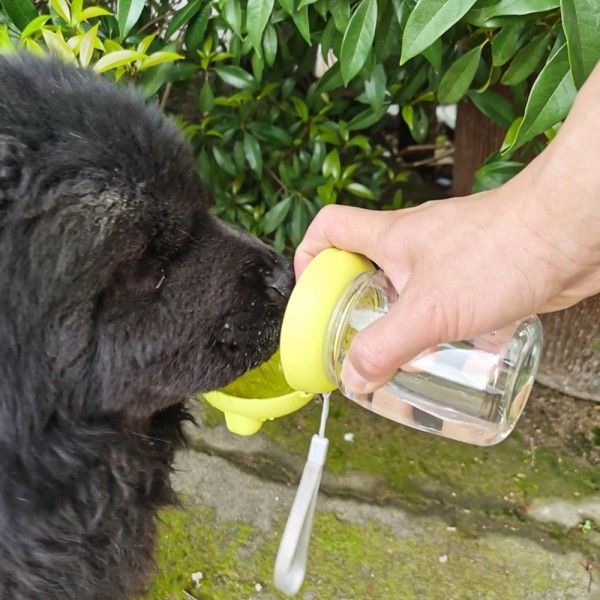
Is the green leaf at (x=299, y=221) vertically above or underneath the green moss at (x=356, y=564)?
above

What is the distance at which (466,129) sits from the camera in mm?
1930

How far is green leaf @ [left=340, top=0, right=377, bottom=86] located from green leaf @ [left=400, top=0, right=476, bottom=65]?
0.60ft

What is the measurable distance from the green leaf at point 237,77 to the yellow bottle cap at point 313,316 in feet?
2.47

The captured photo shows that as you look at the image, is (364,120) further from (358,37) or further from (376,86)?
(358,37)

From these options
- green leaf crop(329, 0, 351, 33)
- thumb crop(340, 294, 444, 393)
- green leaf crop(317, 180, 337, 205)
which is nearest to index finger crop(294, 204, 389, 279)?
thumb crop(340, 294, 444, 393)

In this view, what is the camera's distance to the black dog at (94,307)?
87 cm

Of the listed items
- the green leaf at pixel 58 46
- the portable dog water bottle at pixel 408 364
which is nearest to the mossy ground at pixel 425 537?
the portable dog water bottle at pixel 408 364

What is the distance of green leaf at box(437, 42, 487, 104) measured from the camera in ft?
4.25

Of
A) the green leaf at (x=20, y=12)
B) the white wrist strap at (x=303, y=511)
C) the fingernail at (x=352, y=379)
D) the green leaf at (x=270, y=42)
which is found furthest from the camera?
the green leaf at (x=270, y=42)

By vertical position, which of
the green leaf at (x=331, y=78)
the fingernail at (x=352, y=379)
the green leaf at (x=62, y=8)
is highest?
the green leaf at (x=62, y=8)

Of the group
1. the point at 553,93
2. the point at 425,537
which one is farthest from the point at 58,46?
the point at 425,537

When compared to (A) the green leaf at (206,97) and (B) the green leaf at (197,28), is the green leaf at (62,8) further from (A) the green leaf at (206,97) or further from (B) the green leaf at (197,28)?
(A) the green leaf at (206,97)

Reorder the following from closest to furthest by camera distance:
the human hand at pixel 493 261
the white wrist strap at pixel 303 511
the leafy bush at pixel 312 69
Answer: the human hand at pixel 493 261, the leafy bush at pixel 312 69, the white wrist strap at pixel 303 511

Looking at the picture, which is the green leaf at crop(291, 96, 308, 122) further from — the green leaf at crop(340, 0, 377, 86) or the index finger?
the index finger
